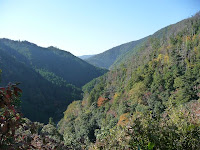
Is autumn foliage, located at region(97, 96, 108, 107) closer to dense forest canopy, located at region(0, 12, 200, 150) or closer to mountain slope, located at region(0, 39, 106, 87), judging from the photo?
dense forest canopy, located at region(0, 12, 200, 150)

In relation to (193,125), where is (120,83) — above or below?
below

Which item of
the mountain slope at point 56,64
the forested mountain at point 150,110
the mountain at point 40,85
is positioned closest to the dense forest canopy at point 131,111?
the forested mountain at point 150,110

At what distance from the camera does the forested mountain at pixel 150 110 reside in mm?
3475

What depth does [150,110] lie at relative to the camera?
536 cm

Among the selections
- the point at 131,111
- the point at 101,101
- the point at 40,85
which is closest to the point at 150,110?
the point at 131,111

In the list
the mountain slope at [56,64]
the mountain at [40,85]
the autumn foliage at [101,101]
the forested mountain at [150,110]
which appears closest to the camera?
the forested mountain at [150,110]

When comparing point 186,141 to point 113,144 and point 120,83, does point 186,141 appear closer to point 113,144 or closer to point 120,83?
point 113,144

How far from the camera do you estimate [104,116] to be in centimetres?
5150

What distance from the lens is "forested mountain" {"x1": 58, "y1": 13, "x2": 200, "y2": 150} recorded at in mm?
3475

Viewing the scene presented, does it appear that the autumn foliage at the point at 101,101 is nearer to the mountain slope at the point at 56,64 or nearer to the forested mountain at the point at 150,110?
the forested mountain at the point at 150,110

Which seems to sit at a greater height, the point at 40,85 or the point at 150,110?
the point at 150,110

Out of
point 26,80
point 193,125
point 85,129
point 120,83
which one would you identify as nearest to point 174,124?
point 193,125

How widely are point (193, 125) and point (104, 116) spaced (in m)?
49.4

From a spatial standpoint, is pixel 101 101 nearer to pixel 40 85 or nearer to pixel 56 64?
pixel 40 85
